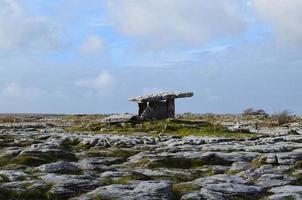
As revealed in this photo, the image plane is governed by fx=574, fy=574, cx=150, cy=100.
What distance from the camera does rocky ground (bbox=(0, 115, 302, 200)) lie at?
16.3 metres

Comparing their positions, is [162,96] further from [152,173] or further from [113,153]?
[152,173]

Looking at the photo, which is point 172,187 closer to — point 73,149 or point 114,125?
point 73,149

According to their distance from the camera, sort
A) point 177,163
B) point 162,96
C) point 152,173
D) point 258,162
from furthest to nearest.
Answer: point 162,96
point 177,163
point 258,162
point 152,173

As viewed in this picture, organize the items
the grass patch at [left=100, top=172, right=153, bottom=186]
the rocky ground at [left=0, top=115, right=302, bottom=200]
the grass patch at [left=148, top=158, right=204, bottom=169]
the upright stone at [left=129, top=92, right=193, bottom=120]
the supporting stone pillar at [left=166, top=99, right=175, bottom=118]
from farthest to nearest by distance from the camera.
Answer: the supporting stone pillar at [left=166, top=99, right=175, bottom=118]
the upright stone at [left=129, top=92, right=193, bottom=120]
the grass patch at [left=148, top=158, right=204, bottom=169]
the grass patch at [left=100, top=172, right=153, bottom=186]
the rocky ground at [left=0, top=115, right=302, bottom=200]

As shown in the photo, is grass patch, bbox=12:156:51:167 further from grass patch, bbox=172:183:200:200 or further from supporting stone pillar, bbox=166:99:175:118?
supporting stone pillar, bbox=166:99:175:118

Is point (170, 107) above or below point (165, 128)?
above

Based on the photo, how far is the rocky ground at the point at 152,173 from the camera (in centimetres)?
1633

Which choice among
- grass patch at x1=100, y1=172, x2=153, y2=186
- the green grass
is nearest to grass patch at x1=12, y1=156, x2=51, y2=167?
grass patch at x1=100, y1=172, x2=153, y2=186

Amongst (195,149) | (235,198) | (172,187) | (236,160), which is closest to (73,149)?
(195,149)

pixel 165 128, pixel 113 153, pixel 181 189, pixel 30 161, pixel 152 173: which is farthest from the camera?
pixel 165 128

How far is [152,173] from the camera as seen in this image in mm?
19859

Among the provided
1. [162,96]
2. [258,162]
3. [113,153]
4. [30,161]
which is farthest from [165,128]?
[30,161]

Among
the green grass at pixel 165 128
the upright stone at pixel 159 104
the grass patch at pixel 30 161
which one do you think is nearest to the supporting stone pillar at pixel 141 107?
the upright stone at pixel 159 104

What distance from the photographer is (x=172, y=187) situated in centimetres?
1719
